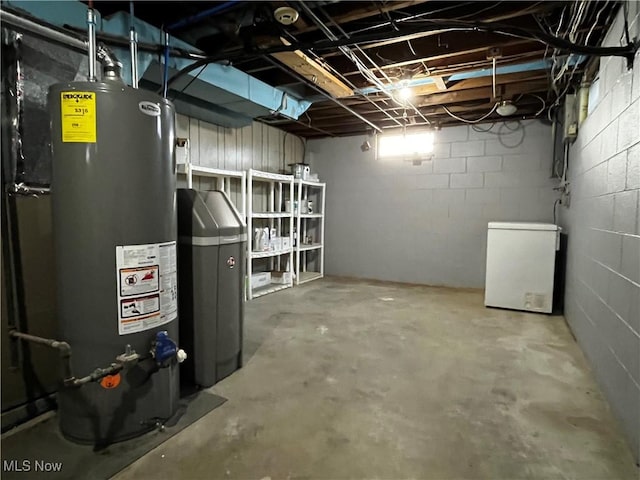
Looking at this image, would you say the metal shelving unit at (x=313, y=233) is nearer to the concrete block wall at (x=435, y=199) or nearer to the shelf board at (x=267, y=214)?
the concrete block wall at (x=435, y=199)

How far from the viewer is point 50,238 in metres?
1.87

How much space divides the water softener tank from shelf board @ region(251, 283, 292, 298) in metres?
2.66

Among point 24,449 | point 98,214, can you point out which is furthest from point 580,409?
point 24,449

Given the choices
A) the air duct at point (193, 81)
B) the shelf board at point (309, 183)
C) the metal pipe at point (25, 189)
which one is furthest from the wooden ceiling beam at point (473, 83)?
the metal pipe at point (25, 189)

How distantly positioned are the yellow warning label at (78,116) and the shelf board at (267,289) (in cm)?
301

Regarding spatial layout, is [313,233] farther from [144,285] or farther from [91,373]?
[91,373]

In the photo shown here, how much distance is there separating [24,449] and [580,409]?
105 inches

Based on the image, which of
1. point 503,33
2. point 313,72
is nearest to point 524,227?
point 503,33

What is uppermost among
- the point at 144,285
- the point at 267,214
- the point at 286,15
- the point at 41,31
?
the point at 286,15

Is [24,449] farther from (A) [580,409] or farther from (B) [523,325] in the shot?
(B) [523,325]

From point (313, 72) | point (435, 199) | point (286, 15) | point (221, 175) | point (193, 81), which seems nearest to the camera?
point (286, 15)

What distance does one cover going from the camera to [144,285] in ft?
5.13

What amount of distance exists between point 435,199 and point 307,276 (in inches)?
86.5

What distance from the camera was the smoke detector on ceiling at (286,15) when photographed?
206 centimetres
